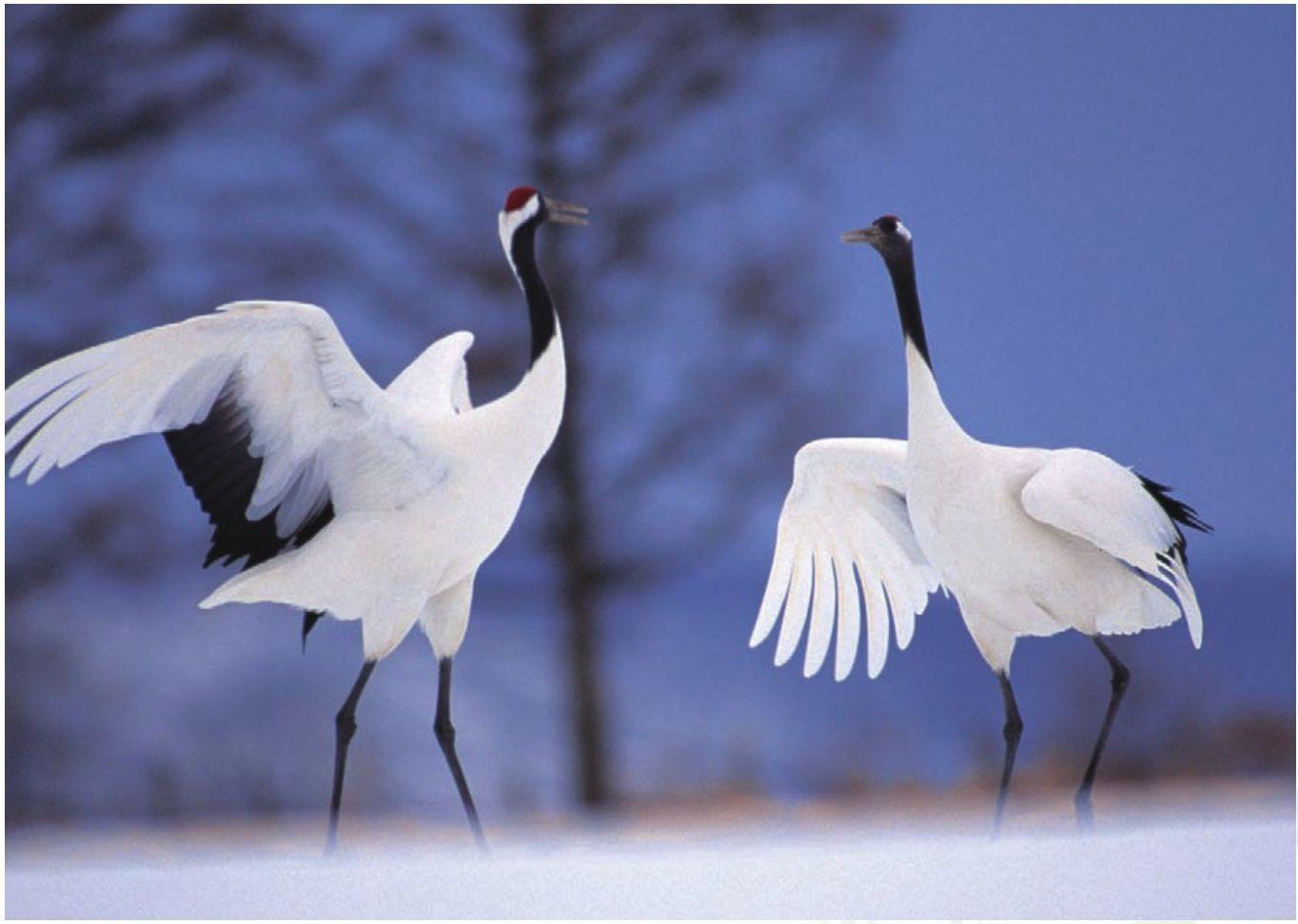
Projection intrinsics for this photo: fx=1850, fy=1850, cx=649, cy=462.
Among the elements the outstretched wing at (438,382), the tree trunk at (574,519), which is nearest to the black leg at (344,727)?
the outstretched wing at (438,382)

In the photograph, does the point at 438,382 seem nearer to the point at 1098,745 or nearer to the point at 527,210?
the point at 527,210

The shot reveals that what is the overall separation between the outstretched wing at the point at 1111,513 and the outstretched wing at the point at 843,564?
438 millimetres

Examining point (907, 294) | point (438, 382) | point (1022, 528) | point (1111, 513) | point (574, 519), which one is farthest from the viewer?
point (574, 519)

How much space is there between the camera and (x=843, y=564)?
3.26m

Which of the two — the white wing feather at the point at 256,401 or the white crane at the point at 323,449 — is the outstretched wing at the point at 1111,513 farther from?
the white wing feather at the point at 256,401

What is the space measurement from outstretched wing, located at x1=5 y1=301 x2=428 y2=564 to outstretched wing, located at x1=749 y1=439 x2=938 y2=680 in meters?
0.74

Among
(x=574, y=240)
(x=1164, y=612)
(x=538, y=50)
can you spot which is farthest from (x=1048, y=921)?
(x=538, y=50)

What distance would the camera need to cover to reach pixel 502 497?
283cm

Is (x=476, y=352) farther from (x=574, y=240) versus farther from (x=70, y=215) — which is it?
(x=70, y=215)

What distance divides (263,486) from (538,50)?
1.97m

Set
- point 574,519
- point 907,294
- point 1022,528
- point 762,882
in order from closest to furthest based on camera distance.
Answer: point 762,882
point 1022,528
point 907,294
point 574,519

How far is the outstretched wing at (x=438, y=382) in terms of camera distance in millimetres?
3133

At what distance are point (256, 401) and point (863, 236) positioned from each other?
0.99m

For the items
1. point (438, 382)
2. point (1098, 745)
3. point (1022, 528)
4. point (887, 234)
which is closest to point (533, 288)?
point (438, 382)
